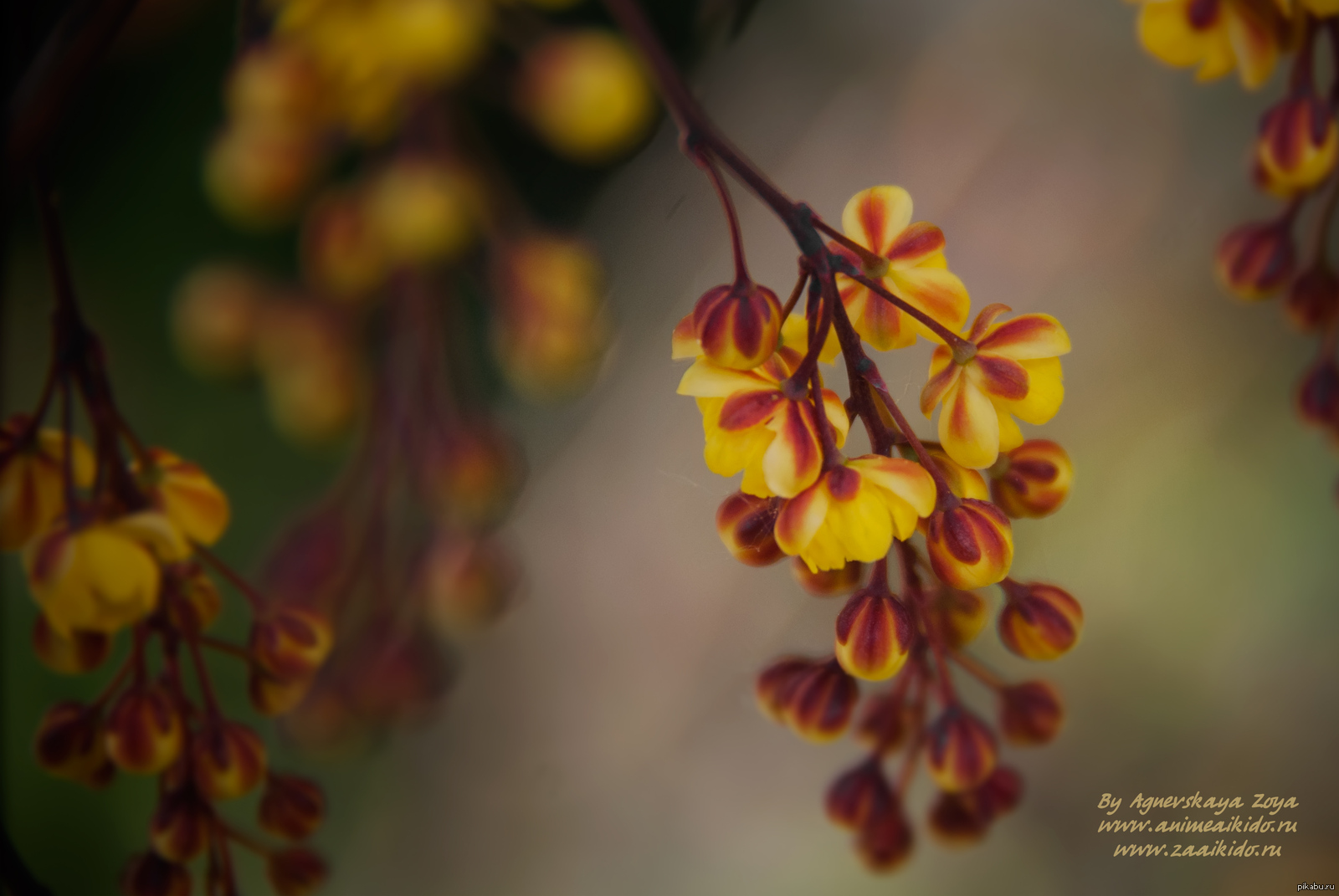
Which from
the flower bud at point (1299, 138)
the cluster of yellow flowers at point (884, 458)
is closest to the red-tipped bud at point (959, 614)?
the cluster of yellow flowers at point (884, 458)

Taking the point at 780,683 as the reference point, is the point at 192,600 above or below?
below

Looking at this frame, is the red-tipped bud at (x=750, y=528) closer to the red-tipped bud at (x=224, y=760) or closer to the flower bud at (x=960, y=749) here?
the flower bud at (x=960, y=749)

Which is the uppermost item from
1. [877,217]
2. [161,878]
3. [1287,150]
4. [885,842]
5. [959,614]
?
[1287,150]

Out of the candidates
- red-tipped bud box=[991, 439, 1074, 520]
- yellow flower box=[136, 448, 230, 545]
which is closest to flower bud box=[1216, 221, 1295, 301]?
red-tipped bud box=[991, 439, 1074, 520]

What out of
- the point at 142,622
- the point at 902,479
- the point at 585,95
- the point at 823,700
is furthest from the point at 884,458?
the point at 142,622

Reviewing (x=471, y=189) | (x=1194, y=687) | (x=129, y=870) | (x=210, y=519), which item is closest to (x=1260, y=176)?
(x=1194, y=687)

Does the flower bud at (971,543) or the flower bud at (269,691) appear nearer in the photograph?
the flower bud at (971,543)

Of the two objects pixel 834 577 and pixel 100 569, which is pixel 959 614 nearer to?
pixel 834 577

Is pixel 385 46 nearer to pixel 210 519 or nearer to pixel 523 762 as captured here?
pixel 210 519
